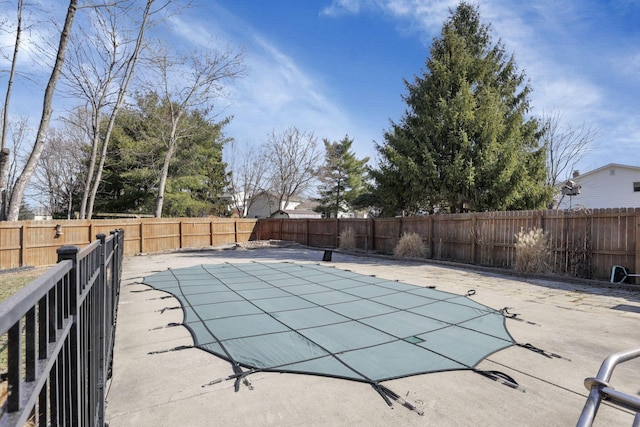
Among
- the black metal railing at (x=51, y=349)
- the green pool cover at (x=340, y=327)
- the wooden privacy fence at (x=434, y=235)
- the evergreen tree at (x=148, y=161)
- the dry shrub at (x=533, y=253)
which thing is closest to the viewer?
the black metal railing at (x=51, y=349)

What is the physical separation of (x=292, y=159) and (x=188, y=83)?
12851 millimetres

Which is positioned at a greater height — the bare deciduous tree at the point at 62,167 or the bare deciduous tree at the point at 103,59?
the bare deciduous tree at the point at 103,59

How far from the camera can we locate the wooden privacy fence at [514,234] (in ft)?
24.3

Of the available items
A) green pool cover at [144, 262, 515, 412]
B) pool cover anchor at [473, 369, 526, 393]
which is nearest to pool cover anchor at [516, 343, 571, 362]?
green pool cover at [144, 262, 515, 412]

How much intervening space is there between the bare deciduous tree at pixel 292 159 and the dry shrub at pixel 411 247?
58.5 feet

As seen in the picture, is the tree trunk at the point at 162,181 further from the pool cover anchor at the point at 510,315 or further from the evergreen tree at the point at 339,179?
the pool cover anchor at the point at 510,315

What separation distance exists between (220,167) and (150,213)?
9.72 metres

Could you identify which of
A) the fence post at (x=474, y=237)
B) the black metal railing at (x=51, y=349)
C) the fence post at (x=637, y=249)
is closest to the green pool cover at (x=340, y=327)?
the black metal railing at (x=51, y=349)

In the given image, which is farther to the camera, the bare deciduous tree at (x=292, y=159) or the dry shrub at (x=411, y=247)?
the bare deciduous tree at (x=292, y=159)

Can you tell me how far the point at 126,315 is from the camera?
4.89 m

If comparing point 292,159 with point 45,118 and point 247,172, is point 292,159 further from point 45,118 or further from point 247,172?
point 45,118

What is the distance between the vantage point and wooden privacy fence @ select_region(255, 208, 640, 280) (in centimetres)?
740

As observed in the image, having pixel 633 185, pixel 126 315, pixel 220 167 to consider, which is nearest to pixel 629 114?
pixel 633 185

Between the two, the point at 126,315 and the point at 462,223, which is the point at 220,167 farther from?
the point at 126,315
